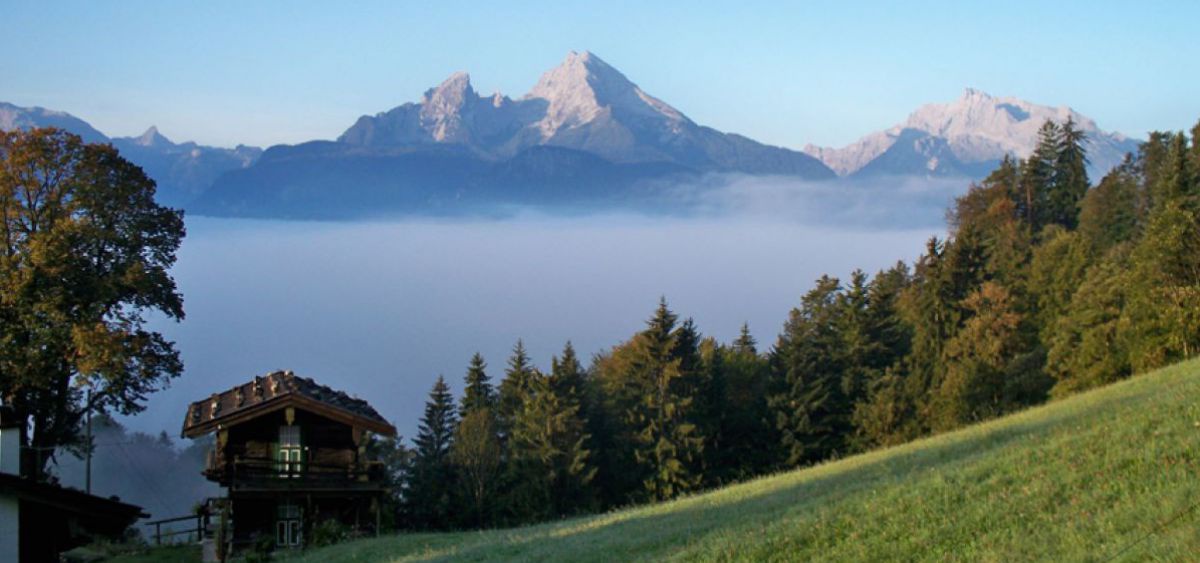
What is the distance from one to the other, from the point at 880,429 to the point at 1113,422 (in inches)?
1736

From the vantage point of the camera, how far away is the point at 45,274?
38.8 metres

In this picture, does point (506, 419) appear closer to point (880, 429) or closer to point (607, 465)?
point (607, 465)

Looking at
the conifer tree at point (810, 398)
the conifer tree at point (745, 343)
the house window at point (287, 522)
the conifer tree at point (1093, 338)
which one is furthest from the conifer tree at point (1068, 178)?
the house window at point (287, 522)

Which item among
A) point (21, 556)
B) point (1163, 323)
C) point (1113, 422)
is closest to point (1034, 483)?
point (1113, 422)

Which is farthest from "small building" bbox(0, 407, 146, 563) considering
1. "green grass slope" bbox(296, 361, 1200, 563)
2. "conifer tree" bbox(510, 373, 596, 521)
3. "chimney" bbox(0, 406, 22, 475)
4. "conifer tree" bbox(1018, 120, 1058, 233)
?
"conifer tree" bbox(1018, 120, 1058, 233)

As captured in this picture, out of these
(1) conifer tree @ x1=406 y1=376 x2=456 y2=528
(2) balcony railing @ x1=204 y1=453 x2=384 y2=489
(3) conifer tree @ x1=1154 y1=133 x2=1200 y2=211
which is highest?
(3) conifer tree @ x1=1154 y1=133 x2=1200 y2=211

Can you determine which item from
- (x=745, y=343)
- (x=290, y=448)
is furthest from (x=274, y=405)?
(x=745, y=343)

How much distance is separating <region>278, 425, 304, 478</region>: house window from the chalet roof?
1.40 m

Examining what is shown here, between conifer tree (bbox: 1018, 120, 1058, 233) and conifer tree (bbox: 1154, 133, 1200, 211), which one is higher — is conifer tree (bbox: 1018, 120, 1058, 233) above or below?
above

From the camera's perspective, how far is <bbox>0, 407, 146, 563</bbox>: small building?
27.4 meters

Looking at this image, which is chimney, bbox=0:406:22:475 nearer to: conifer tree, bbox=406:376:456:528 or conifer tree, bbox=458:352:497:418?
conifer tree, bbox=406:376:456:528

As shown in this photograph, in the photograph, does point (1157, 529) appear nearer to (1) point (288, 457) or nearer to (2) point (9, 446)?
(2) point (9, 446)

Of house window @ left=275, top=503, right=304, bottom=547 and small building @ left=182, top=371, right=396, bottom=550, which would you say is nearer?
small building @ left=182, top=371, right=396, bottom=550

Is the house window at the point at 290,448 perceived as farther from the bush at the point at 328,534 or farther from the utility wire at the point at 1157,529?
the utility wire at the point at 1157,529
